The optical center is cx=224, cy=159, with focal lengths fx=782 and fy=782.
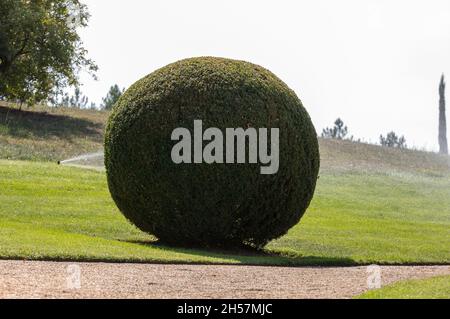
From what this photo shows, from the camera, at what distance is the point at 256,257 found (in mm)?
15906

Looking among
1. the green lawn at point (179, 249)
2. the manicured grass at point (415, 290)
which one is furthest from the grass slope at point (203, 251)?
the manicured grass at point (415, 290)

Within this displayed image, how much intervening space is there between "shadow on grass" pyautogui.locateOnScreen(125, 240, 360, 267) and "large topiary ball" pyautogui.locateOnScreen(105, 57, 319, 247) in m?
0.24

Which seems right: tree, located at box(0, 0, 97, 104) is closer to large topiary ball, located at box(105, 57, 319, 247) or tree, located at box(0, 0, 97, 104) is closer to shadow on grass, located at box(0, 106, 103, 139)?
shadow on grass, located at box(0, 106, 103, 139)

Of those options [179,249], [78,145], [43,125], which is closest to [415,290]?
[179,249]

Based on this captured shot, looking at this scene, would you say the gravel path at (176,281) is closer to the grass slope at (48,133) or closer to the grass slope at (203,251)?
the grass slope at (203,251)

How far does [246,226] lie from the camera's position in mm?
16297

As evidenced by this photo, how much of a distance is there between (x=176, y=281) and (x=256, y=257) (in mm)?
4496

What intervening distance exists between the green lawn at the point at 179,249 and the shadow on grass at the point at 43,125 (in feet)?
50.0

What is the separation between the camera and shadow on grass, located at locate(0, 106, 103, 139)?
4731cm

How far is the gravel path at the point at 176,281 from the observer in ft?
33.6

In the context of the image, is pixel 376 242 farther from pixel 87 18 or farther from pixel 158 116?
pixel 87 18

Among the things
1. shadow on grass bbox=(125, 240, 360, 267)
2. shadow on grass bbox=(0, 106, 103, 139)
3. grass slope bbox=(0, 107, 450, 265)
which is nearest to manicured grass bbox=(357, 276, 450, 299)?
shadow on grass bbox=(125, 240, 360, 267)
